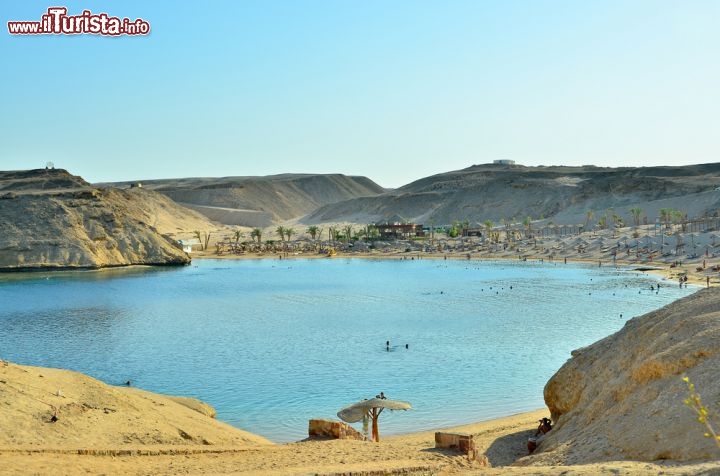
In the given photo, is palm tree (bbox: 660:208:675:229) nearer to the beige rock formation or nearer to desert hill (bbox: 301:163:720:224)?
desert hill (bbox: 301:163:720:224)

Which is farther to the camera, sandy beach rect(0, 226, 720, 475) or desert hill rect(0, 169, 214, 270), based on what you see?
desert hill rect(0, 169, 214, 270)

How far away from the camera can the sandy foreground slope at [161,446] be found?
12.1 meters

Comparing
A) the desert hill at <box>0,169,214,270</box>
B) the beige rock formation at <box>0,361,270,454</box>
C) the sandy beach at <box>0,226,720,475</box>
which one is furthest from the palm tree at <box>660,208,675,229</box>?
the beige rock formation at <box>0,361,270,454</box>

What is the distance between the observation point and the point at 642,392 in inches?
543

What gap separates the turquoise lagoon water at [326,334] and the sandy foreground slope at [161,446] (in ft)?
16.7

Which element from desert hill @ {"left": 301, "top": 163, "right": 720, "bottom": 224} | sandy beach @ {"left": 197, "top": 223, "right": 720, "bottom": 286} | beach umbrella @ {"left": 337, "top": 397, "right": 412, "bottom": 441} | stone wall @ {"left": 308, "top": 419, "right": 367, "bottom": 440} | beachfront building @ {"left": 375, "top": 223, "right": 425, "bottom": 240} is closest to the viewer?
stone wall @ {"left": 308, "top": 419, "right": 367, "bottom": 440}

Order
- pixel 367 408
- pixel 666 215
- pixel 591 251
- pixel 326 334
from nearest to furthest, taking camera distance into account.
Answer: pixel 367 408, pixel 326 334, pixel 591 251, pixel 666 215

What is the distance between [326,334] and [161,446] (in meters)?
28.0

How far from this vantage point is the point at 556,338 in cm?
4031

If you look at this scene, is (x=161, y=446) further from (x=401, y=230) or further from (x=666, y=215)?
(x=401, y=230)

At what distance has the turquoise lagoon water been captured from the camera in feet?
90.3

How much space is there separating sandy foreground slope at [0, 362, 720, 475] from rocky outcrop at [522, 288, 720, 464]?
3.17 ft

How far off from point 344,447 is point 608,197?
506 ft

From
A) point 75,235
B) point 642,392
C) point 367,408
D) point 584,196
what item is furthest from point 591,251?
point 642,392
